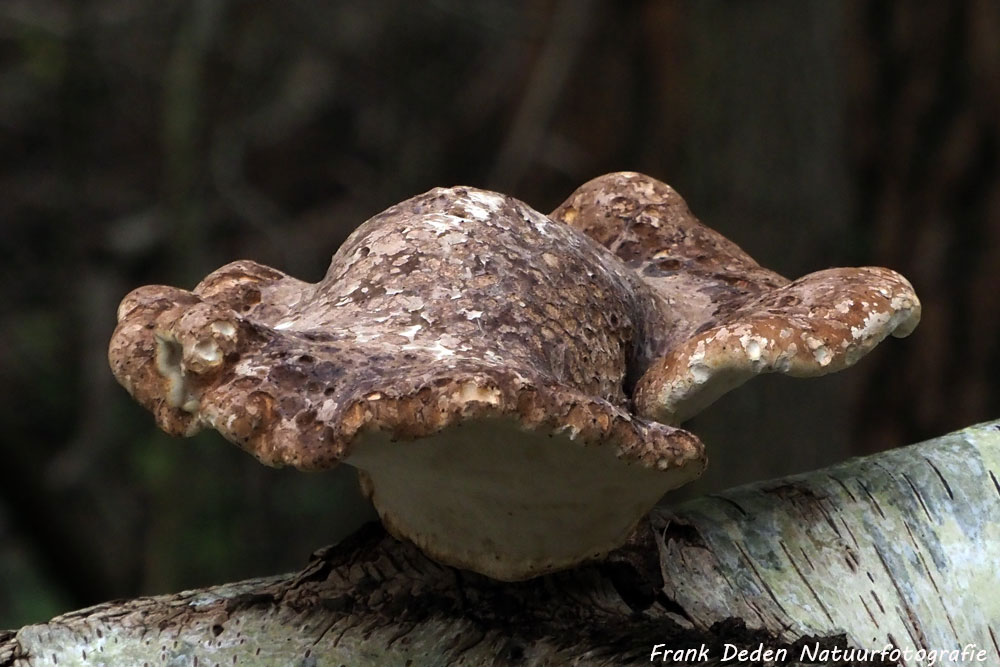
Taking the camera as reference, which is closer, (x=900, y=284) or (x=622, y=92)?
(x=900, y=284)

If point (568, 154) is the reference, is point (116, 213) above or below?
below

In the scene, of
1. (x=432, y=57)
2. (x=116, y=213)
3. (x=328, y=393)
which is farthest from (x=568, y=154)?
(x=328, y=393)

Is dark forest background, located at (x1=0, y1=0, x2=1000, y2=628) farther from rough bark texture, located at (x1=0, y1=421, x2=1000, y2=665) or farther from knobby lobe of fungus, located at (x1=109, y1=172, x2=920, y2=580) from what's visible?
knobby lobe of fungus, located at (x1=109, y1=172, x2=920, y2=580)

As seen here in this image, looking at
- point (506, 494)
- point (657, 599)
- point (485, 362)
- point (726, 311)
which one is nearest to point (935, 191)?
point (726, 311)

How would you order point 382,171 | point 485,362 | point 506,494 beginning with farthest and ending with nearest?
point 382,171 < point 506,494 < point 485,362

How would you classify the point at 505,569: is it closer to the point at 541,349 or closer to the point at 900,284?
the point at 541,349

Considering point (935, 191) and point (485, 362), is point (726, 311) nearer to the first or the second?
point (485, 362)

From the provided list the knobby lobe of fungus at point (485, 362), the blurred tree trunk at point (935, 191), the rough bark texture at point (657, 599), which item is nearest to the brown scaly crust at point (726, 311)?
the knobby lobe of fungus at point (485, 362)
